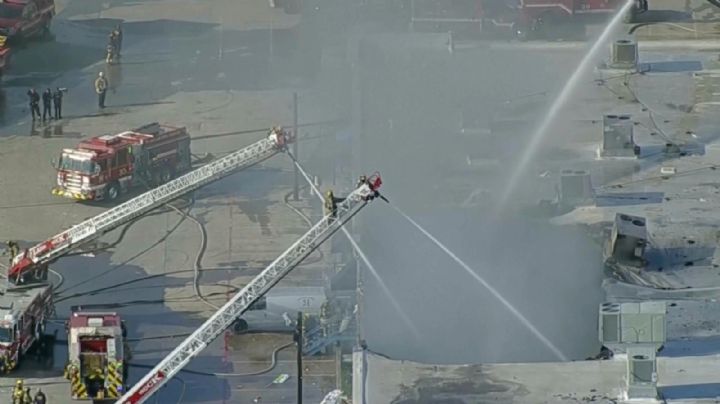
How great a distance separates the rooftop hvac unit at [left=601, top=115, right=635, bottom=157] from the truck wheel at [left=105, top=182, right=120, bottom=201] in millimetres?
14430

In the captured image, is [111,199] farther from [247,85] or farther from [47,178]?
[247,85]

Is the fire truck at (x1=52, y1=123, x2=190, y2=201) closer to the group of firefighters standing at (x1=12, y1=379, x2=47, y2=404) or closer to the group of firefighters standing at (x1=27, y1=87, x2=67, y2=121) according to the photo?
the group of firefighters standing at (x1=27, y1=87, x2=67, y2=121)

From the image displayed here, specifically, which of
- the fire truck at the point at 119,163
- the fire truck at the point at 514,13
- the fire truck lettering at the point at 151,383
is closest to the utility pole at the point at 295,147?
the fire truck at the point at 119,163

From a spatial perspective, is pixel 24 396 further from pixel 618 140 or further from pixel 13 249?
pixel 618 140

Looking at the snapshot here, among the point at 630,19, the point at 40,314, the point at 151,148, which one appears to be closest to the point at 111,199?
the point at 151,148

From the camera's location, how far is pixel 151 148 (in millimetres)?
64000

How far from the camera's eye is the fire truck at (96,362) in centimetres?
4966

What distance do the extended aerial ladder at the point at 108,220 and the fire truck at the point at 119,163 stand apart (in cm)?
488

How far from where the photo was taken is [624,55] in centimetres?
6394

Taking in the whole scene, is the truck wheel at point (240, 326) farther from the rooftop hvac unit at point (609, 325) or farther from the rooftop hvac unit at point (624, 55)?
the rooftop hvac unit at point (624, 55)

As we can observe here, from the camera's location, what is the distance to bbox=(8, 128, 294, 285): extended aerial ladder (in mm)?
54438

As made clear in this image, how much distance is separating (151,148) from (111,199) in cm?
196

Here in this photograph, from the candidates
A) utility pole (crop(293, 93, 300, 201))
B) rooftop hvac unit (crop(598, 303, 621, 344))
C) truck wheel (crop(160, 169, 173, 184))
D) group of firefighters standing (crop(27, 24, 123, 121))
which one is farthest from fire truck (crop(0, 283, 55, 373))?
group of firefighters standing (crop(27, 24, 123, 121))

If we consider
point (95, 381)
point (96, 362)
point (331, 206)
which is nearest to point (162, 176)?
point (331, 206)
